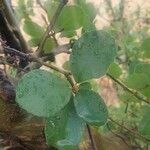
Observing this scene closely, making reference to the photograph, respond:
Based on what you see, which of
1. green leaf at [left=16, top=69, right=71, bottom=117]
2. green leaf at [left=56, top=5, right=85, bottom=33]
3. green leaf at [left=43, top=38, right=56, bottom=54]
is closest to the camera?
green leaf at [left=16, top=69, right=71, bottom=117]

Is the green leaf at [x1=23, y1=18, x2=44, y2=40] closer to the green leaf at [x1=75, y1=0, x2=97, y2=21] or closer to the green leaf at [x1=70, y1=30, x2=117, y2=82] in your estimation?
the green leaf at [x1=75, y1=0, x2=97, y2=21]

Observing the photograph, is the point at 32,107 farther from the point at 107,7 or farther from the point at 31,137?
the point at 107,7

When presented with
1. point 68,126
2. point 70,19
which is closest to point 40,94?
point 68,126

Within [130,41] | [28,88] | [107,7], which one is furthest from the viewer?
[107,7]

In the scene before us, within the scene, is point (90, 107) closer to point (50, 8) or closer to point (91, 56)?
point (91, 56)

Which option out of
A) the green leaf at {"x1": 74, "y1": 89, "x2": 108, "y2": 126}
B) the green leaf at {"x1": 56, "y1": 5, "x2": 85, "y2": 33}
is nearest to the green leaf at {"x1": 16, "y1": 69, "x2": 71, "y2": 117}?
the green leaf at {"x1": 74, "y1": 89, "x2": 108, "y2": 126}

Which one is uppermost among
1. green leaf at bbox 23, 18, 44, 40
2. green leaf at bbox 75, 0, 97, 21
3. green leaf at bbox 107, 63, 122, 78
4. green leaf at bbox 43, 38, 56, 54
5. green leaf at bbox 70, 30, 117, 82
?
green leaf at bbox 70, 30, 117, 82

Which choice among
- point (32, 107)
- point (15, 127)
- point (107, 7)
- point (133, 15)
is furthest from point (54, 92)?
point (133, 15)
